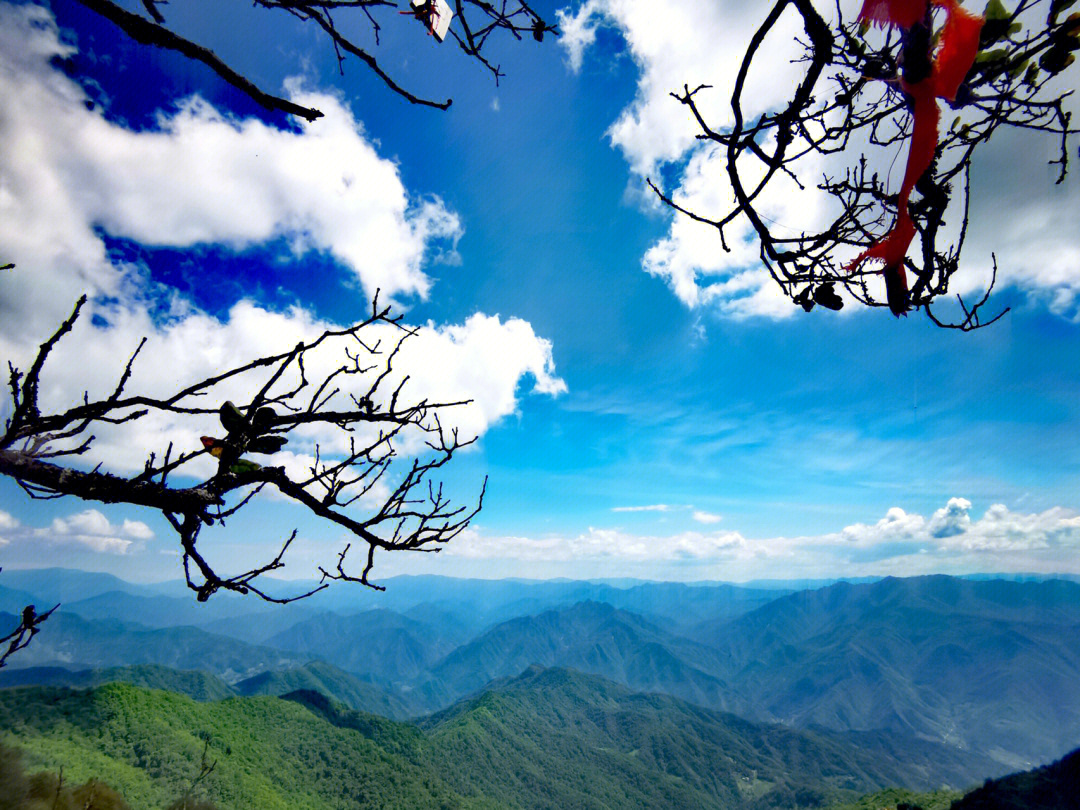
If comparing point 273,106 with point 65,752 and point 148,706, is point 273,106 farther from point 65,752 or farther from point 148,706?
point 148,706

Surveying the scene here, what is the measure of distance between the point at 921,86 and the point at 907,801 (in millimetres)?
117098

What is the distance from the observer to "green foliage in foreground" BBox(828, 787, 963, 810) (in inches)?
2862

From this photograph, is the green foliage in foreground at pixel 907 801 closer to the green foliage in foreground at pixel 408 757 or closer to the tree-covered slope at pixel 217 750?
the green foliage in foreground at pixel 408 757

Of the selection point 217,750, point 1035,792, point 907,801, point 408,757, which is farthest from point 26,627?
point 408,757

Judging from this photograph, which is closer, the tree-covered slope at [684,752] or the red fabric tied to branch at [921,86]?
the red fabric tied to branch at [921,86]

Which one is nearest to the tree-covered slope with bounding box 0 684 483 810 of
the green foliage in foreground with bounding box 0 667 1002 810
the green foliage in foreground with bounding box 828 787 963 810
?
the green foliage in foreground with bounding box 0 667 1002 810

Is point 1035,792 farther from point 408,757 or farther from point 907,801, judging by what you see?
point 408,757

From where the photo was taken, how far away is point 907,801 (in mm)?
78438

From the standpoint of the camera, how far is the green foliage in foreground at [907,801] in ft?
238

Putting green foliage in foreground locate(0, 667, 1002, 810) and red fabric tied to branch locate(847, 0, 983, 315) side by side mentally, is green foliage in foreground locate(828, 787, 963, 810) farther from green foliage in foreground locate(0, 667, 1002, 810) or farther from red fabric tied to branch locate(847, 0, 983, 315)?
red fabric tied to branch locate(847, 0, 983, 315)

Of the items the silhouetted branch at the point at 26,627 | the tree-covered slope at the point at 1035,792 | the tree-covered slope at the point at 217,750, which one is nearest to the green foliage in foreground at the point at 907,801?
the tree-covered slope at the point at 1035,792

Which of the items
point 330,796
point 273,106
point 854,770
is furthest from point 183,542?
point 854,770

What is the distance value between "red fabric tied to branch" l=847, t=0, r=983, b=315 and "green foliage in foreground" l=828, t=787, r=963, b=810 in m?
102

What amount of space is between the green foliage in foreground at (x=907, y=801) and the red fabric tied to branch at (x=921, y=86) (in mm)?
101505
